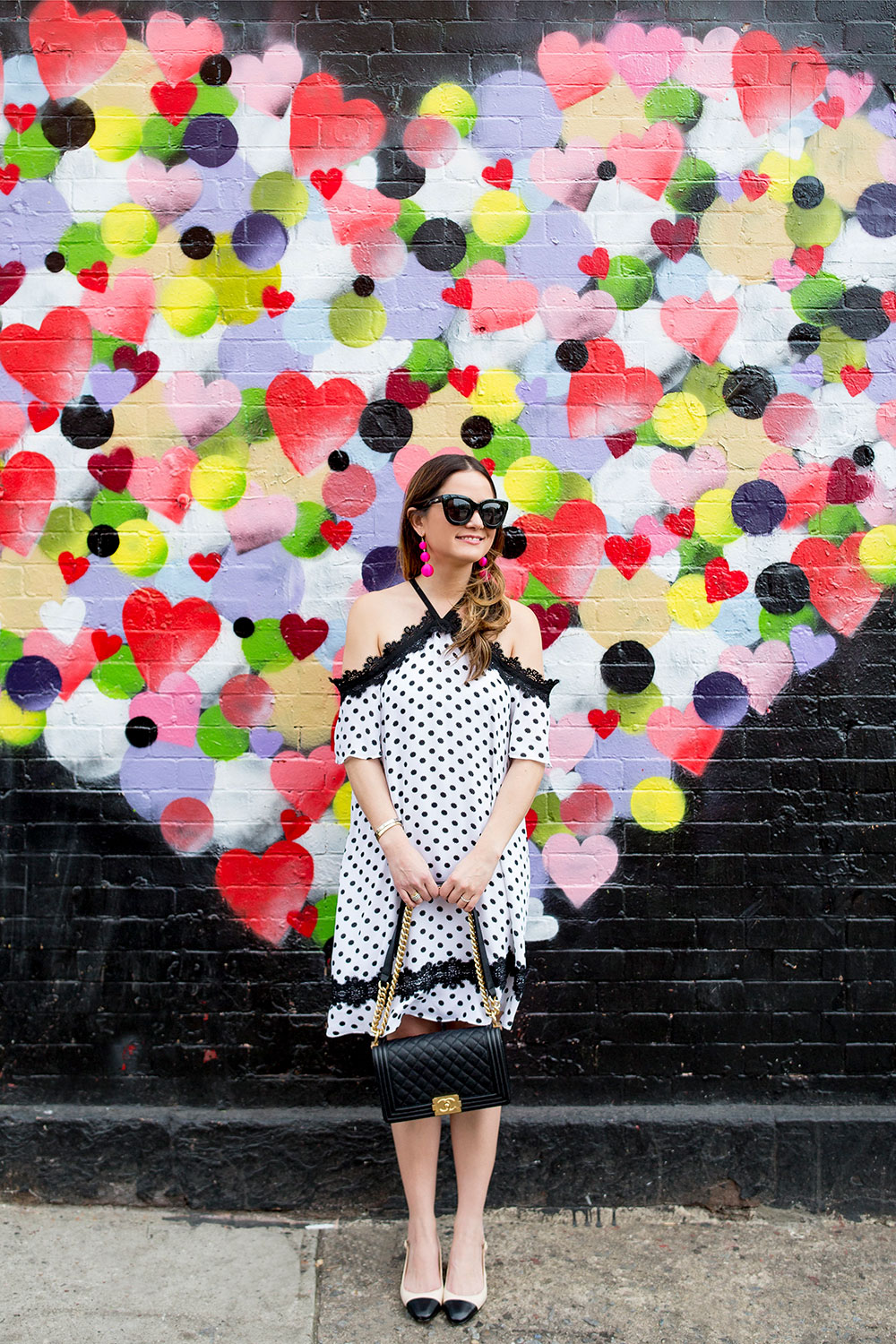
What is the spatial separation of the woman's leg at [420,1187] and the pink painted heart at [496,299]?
2106mm

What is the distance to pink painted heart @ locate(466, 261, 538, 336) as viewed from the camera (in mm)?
3373

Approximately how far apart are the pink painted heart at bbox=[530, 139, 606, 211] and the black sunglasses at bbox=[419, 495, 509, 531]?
51.1 inches

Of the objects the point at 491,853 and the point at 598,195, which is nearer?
the point at 491,853

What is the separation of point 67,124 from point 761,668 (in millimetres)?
2809

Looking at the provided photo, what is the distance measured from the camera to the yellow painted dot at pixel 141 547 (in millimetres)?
3432

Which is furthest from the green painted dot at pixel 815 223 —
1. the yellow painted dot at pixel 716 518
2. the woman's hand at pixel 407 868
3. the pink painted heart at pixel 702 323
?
the woman's hand at pixel 407 868

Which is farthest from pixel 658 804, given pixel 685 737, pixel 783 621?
pixel 783 621

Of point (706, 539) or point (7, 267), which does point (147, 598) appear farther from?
point (706, 539)

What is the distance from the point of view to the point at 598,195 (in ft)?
11.1

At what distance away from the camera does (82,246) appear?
3400 millimetres

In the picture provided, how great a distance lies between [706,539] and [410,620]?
1168 mm

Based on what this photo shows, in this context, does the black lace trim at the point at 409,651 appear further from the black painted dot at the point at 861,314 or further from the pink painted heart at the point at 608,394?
the black painted dot at the point at 861,314

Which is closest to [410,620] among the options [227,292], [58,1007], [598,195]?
[227,292]

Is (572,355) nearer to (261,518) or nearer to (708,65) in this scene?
(708,65)
